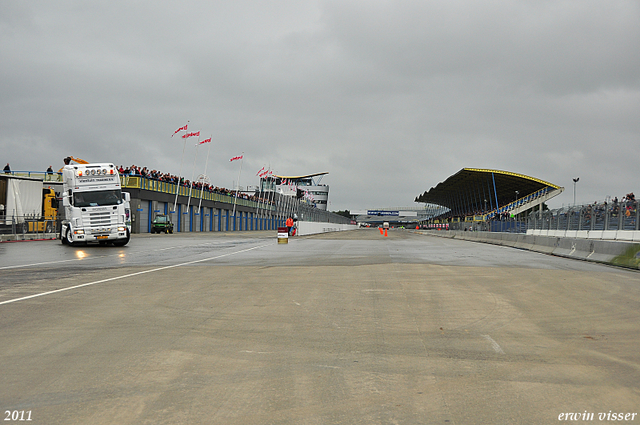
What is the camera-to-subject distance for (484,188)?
115438 millimetres

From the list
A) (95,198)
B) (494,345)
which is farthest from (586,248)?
(95,198)

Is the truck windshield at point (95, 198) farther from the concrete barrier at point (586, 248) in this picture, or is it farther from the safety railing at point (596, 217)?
the safety railing at point (596, 217)

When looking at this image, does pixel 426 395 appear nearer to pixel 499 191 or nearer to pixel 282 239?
pixel 282 239

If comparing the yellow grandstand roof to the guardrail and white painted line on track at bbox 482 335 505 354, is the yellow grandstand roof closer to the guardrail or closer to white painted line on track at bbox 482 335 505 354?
the guardrail

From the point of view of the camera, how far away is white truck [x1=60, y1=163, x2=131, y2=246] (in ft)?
83.0

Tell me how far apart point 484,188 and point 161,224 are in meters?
77.7

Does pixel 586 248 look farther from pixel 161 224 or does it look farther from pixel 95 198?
pixel 161 224

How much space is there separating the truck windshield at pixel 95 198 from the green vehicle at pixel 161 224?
32.2 meters

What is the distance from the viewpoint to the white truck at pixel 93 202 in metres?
25.3

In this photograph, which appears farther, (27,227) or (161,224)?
(161,224)

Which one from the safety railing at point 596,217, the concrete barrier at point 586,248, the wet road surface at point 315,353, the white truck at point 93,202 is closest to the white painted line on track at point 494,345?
the wet road surface at point 315,353

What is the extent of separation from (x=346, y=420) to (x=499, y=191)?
119 meters

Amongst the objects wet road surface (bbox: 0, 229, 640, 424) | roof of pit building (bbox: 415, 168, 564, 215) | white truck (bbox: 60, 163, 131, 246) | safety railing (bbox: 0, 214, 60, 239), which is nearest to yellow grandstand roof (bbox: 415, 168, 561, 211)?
roof of pit building (bbox: 415, 168, 564, 215)

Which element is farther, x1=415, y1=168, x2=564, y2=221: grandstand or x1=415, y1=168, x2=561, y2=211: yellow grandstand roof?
x1=415, y1=168, x2=561, y2=211: yellow grandstand roof
